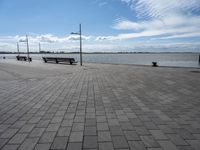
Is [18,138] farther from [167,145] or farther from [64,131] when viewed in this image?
[167,145]

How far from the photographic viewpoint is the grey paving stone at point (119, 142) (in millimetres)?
3210

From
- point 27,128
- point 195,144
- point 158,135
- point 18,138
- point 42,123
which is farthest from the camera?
point 42,123

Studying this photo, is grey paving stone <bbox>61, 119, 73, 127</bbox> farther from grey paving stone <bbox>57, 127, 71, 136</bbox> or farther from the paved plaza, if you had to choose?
grey paving stone <bbox>57, 127, 71, 136</bbox>

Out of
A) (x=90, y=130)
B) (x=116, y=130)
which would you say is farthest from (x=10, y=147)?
(x=116, y=130)

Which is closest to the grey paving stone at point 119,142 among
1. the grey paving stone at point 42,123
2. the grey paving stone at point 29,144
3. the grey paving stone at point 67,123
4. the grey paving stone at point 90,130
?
the grey paving stone at point 90,130

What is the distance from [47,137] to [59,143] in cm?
40

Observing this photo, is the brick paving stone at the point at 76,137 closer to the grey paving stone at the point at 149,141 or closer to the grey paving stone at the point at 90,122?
the grey paving stone at the point at 90,122

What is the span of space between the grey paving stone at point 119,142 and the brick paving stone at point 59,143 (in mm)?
991

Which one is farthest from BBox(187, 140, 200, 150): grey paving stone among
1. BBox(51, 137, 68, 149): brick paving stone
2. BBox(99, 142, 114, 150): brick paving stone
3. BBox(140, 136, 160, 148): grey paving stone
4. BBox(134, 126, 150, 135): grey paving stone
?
BBox(51, 137, 68, 149): brick paving stone

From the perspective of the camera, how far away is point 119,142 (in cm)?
334

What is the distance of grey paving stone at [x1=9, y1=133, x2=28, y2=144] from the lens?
3.34 m

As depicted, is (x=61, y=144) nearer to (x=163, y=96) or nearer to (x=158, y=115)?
(x=158, y=115)

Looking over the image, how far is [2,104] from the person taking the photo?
18.8 feet

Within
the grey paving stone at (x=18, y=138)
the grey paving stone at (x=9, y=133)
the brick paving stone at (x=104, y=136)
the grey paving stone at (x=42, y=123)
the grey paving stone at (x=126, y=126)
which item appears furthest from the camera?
the grey paving stone at (x=42, y=123)
